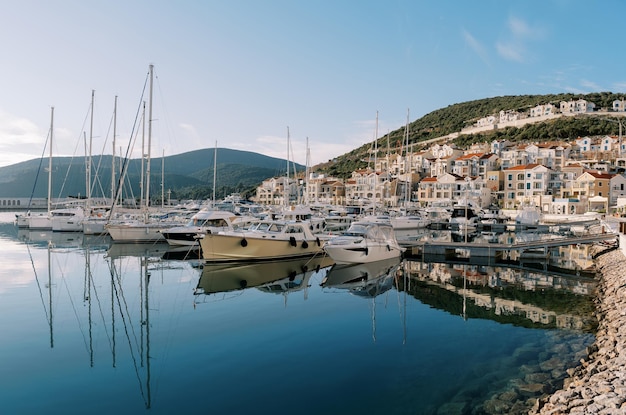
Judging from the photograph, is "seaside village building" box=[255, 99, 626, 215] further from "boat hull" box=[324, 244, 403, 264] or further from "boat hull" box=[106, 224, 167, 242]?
"boat hull" box=[324, 244, 403, 264]

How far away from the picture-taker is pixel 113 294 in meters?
18.6

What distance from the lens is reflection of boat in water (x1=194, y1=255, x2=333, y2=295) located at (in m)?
20.2

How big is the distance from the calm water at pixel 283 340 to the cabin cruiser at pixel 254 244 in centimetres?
202

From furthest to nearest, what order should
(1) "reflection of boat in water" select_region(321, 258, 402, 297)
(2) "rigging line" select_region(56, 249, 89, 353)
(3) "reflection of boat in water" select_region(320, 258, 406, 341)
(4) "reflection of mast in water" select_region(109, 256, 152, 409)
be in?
(1) "reflection of boat in water" select_region(321, 258, 402, 297) < (3) "reflection of boat in water" select_region(320, 258, 406, 341) < (2) "rigging line" select_region(56, 249, 89, 353) < (4) "reflection of mast in water" select_region(109, 256, 152, 409)

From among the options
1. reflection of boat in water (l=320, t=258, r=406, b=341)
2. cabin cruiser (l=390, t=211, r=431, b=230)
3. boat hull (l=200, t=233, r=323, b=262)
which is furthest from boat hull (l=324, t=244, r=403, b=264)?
cabin cruiser (l=390, t=211, r=431, b=230)

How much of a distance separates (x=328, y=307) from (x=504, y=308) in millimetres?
7059

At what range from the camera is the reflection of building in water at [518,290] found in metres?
16.2

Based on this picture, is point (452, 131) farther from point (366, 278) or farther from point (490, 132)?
point (366, 278)

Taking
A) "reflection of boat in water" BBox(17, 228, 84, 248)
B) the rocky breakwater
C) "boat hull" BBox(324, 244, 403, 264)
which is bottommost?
the rocky breakwater

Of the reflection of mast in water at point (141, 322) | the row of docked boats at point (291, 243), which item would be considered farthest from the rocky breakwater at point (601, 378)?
the row of docked boats at point (291, 243)

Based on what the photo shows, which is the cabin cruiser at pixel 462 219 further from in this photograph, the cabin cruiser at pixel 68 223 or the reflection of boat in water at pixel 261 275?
the cabin cruiser at pixel 68 223

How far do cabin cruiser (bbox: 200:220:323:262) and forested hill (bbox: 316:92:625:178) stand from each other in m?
72.1

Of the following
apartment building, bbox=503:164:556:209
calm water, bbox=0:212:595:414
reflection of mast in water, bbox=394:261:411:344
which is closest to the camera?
calm water, bbox=0:212:595:414

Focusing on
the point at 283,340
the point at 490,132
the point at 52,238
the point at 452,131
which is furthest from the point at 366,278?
the point at 452,131
